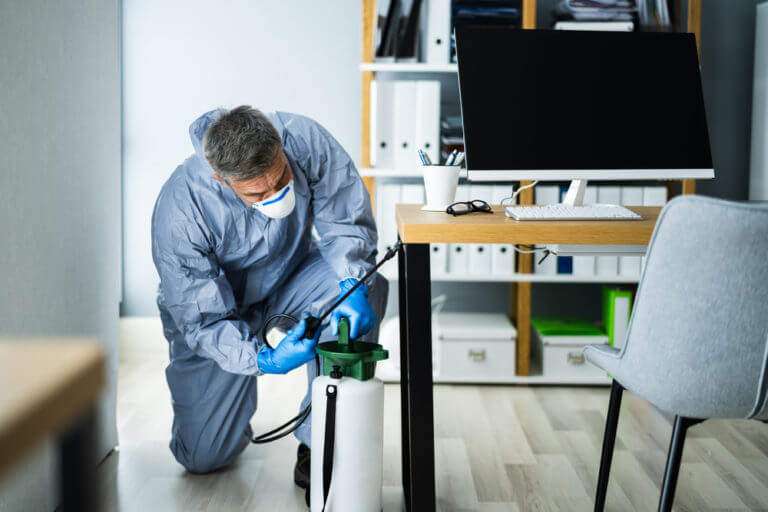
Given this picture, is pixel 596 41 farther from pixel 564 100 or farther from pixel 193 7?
pixel 193 7

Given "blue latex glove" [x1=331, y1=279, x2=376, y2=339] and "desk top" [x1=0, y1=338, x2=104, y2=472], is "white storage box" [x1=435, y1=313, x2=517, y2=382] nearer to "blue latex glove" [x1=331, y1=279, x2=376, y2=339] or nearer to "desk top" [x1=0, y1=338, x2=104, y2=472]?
"blue latex glove" [x1=331, y1=279, x2=376, y2=339]

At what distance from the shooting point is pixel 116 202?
1914mm

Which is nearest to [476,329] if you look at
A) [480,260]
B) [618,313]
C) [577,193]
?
[480,260]

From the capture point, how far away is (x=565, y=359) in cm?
247

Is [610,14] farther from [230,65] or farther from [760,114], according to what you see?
[230,65]

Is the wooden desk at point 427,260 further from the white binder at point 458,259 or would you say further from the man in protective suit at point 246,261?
the white binder at point 458,259

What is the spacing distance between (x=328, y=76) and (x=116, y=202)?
3.62 ft

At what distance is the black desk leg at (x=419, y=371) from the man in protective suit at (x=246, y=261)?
0.72ft

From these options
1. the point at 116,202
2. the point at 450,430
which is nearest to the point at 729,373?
the point at 450,430

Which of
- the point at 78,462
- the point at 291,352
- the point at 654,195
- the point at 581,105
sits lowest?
the point at 291,352

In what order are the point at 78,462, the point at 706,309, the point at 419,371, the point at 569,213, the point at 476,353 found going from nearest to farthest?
the point at 78,462 → the point at 706,309 → the point at 419,371 → the point at 569,213 → the point at 476,353

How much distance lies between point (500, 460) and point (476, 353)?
26.0 inches

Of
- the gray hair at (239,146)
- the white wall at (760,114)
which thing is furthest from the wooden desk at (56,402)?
the white wall at (760,114)

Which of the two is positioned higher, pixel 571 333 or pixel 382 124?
pixel 382 124
